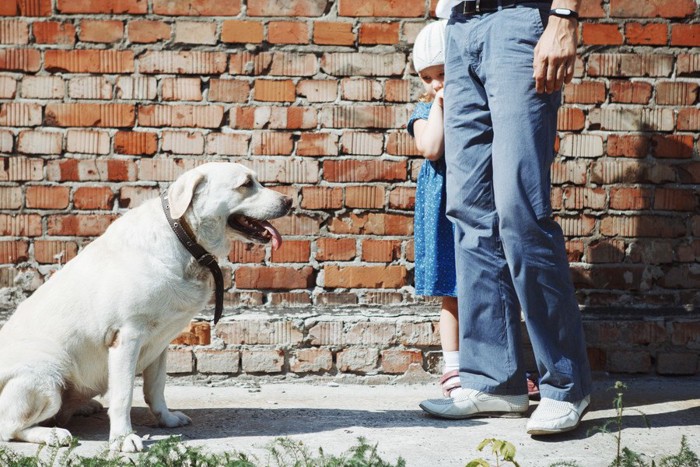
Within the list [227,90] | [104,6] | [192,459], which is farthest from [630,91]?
[192,459]

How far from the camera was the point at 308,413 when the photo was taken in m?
3.18

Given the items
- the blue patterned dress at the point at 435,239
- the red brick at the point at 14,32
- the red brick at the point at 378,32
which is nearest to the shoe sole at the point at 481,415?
the blue patterned dress at the point at 435,239

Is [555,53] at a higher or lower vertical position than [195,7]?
lower

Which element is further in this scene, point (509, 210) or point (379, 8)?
point (379, 8)

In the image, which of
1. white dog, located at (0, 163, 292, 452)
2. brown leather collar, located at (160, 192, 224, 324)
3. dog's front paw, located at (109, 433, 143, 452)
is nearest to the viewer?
dog's front paw, located at (109, 433, 143, 452)

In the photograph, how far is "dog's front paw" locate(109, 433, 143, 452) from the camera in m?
2.60

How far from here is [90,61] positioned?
366 cm

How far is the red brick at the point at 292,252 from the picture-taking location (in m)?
3.74

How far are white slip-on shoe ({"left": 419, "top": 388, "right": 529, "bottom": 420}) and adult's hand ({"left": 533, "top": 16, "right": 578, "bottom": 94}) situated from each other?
1180mm

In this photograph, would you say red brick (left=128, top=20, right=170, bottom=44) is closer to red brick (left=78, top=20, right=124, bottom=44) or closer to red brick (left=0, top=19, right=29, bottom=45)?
red brick (left=78, top=20, right=124, bottom=44)

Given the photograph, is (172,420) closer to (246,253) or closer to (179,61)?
(246,253)

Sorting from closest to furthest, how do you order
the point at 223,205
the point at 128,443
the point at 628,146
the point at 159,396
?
the point at 128,443
the point at 223,205
the point at 159,396
the point at 628,146

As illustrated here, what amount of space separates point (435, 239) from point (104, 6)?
1842mm

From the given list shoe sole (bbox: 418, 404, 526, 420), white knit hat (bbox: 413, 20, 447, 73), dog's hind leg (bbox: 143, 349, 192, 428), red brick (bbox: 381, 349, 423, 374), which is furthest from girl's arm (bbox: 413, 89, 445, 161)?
dog's hind leg (bbox: 143, 349, 192, 428)
